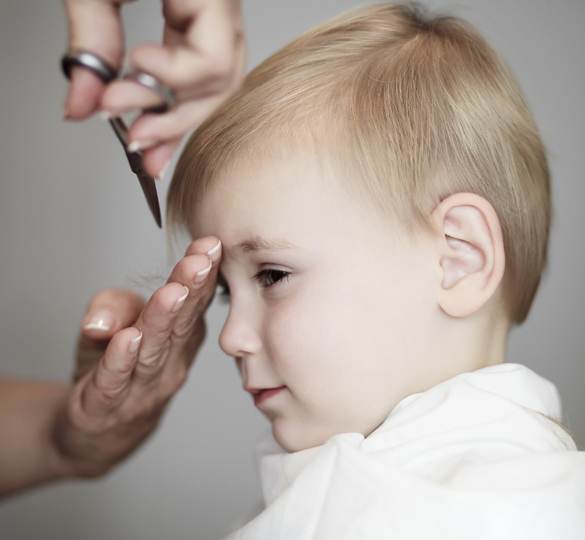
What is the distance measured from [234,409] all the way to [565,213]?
1117 mm

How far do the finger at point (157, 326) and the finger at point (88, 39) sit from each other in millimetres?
355

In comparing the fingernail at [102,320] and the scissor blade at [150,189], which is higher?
the scissor blade at [150,189]

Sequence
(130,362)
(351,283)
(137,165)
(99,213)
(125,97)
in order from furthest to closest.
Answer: (99,213)
(130,362)
(351,283)
(137,165)
(125,97)

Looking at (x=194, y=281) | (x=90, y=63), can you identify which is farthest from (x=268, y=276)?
(x=90, y=63)

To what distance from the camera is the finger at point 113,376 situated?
0.83m

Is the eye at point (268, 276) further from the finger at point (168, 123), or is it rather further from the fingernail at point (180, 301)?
the finger at point (168, 123)

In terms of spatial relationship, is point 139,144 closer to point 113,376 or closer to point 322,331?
point 322,331

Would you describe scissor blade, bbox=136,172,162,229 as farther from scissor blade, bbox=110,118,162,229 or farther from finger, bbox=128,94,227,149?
finger, bbox=128,94,227,149

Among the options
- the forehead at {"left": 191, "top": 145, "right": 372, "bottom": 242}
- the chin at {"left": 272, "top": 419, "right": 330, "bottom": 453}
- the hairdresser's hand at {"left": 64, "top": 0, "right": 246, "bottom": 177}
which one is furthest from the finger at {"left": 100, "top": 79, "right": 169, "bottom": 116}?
the chin at {"left": 272, "top": 419, "right": 330, "bottom": 453}

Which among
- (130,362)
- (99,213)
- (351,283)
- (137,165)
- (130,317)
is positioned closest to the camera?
(137,165)

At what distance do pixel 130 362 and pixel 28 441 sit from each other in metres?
0.35

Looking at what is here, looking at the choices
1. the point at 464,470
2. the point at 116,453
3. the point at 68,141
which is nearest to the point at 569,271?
the point at 464,470

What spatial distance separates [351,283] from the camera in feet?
2.49

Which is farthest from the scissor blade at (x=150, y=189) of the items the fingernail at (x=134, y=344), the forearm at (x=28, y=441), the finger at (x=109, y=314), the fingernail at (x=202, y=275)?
the forearm at (x=28, y=441)
